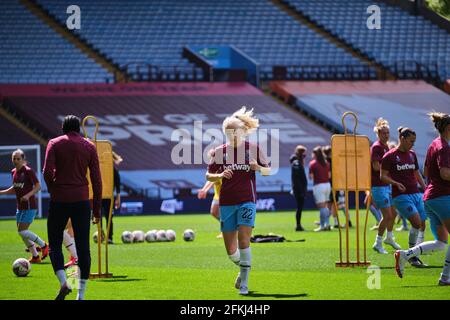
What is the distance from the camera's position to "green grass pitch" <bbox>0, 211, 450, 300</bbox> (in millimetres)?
13570

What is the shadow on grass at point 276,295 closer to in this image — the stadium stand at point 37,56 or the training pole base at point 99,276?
the training pole base at point 99,276

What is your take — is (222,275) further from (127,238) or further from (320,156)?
(320,156)

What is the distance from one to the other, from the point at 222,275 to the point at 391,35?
4151 cm

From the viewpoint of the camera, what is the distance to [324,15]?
5709 centimetres

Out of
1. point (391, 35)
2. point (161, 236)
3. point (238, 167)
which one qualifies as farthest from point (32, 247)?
point (391, 35)

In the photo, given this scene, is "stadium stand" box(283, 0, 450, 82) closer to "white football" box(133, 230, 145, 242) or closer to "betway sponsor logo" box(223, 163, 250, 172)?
"white football" box(133, 230, 145, 242)

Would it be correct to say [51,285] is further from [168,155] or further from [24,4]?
[24,4]

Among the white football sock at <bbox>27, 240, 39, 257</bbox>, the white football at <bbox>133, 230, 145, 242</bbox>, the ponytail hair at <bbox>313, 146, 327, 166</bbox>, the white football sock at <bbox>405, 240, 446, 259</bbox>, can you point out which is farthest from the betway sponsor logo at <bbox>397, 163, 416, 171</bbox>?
the ponytail hair at <bbox>313, 146, 327, 166</bbox>

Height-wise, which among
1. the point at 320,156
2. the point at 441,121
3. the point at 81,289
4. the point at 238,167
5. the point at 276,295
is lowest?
the point at 320,156

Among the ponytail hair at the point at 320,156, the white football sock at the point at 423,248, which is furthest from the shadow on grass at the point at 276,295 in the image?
the ponytail hair at the point at 320,156

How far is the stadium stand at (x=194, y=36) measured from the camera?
51.5m

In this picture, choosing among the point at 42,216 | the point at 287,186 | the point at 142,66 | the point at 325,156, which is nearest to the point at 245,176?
the point at 325,156

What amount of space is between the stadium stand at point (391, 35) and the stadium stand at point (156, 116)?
24.8 feet

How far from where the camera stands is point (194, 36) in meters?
53.5
